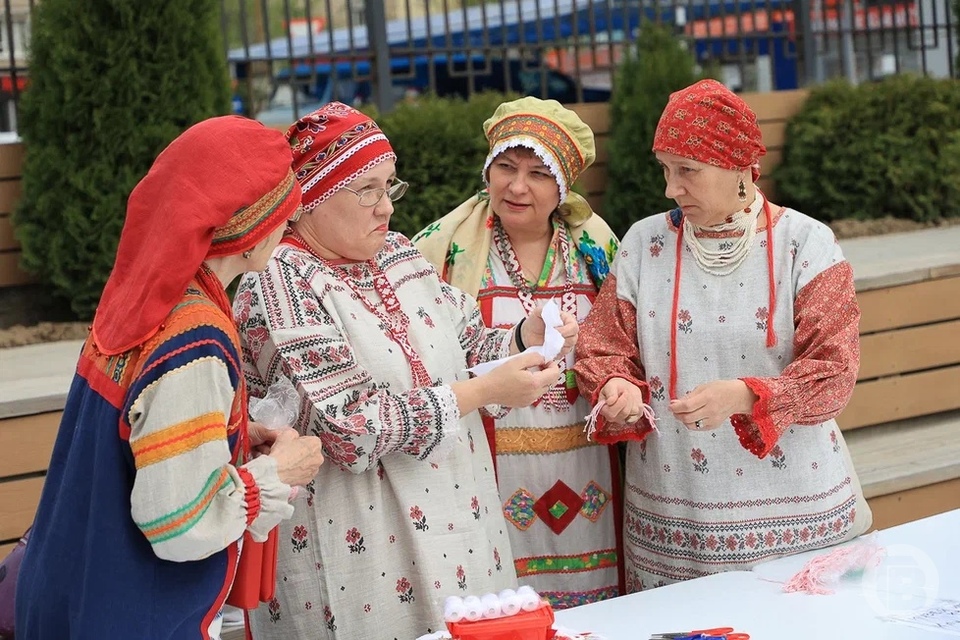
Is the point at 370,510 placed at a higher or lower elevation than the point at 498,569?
higher

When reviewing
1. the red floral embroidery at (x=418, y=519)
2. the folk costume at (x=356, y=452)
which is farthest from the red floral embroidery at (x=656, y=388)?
the red floral embroidery at (x=418, y=519)

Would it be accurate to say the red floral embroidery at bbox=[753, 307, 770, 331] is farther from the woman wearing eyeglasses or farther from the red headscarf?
the red headscarf

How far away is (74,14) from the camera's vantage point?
14.6ft

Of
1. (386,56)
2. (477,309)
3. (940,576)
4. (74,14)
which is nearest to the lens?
(940,576)

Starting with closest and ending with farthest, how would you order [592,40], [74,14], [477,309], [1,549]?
1. [477,309]
2. [1,549]
3. [74,14]
4. [592,40]

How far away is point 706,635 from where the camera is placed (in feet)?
6.78

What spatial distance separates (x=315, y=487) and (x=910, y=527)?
52.8 inches

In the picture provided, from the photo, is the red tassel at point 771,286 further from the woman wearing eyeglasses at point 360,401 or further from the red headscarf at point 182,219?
the red headscarf at point 182,219

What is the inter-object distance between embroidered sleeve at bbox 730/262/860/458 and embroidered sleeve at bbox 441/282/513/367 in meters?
0.54

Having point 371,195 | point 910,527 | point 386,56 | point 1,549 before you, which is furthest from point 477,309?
point 386,56

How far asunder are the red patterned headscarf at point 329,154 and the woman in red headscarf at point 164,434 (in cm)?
45

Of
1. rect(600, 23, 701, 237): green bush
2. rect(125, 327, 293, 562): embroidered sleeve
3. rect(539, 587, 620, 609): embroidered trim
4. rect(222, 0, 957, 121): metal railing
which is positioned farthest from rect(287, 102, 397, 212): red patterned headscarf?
rect(600, 23, 701, 237): green bush

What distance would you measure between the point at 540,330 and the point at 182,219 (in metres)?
1.03

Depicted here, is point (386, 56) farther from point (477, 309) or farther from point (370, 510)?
point (370, 510)
